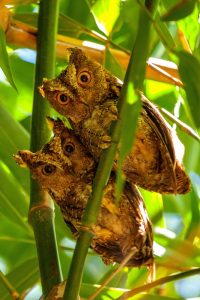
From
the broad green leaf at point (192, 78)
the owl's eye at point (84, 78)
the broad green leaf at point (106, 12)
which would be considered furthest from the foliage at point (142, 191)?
the broad green leaf at point (192, 78)

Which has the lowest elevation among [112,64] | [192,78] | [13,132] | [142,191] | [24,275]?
[24,275]

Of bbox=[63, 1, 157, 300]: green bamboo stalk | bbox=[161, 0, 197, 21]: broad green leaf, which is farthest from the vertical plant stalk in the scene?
bbox=[161, 0, 197, 21]: broad green leaf

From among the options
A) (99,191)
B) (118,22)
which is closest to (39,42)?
(118,22)

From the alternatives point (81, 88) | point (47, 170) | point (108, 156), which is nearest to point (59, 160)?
point (47, 170)

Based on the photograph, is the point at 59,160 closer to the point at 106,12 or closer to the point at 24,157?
the point at 24,157

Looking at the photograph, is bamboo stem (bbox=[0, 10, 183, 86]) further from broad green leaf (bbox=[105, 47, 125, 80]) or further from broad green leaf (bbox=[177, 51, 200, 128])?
broad green leaf (bbox=[177, 51, 200, 128])

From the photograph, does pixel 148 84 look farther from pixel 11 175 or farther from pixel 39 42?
pixel 39 42
